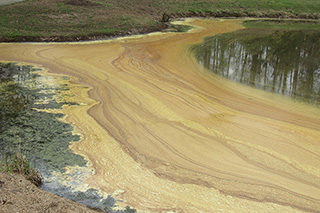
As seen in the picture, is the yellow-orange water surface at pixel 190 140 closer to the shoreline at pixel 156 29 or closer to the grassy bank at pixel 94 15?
the shoreline at pixel 156 29

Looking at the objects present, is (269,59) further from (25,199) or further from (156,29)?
(25,199)

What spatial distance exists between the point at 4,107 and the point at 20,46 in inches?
181

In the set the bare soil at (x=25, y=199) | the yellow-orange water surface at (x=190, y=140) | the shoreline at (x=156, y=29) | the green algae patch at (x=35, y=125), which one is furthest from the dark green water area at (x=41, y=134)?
the shoreline at (x=156, y=29)

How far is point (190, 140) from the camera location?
407 centimetres

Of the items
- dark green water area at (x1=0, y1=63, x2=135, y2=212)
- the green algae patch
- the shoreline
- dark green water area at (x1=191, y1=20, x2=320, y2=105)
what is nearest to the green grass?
dark green water area at (x1=0, y1=63, x2=135, y2=212)

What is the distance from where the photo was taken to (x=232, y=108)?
5109mm

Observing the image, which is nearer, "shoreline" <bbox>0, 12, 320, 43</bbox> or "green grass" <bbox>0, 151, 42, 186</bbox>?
"green grass" <bbox>0, 151, 42, 186</bbox>

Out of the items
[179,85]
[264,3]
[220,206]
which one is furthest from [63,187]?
[264,3]

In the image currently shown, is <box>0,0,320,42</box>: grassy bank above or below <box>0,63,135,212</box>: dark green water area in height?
above

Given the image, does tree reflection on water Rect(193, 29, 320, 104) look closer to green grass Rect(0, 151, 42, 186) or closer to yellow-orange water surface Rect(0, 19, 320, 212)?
yellow-orange water surface Rect(0, 19, 320, 212)

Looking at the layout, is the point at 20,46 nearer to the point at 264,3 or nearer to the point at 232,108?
the point at 232,108

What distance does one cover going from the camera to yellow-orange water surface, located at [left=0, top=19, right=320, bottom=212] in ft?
9.93

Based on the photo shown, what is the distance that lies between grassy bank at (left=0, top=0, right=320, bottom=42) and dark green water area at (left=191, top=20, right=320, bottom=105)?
10.8ft

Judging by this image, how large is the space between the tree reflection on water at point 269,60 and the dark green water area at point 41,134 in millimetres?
3847
